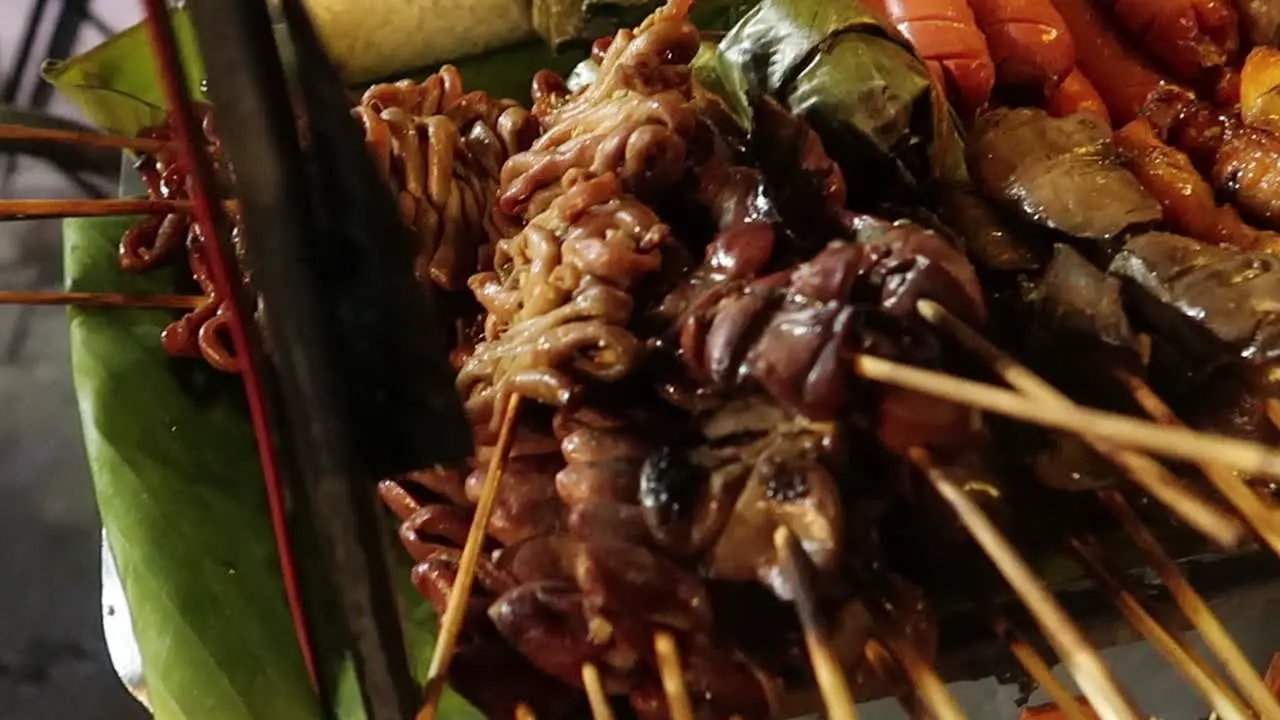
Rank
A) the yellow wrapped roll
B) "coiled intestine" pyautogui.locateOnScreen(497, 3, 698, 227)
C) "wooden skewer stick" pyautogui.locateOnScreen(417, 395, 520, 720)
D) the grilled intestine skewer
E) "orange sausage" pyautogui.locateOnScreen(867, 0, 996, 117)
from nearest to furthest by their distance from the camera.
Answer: "wooden skewer stick" pyautogui.locateOnScreen(417, 395, 520, 720) < "coiled intestine" pyautogui.locateOnScreen(497, 3, 698, 227) < the grilled intestine skewer < "orange sausage" pyautogui.locateOnScreen(867, 0, 996, 117) < the yellow wrapped roll

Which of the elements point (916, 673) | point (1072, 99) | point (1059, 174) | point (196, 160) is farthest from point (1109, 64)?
point (196, 160)

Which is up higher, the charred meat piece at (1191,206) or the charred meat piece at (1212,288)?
the charred meat piece at (1212,288)

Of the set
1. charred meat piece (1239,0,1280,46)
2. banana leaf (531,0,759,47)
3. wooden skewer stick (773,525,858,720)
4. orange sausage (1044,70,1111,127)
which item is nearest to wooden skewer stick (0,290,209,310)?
banana leaf (531,0,759,47)

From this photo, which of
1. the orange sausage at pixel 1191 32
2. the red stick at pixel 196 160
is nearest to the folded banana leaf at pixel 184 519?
the red stick at pixel 196 160

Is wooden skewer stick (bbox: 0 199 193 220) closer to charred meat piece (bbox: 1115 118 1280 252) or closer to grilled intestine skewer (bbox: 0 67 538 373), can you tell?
grilled intestine skewer (bbox: 0 67 538 373)

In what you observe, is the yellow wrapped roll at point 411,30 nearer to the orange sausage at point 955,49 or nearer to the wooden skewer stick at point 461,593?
the orange sausage at point 955,49

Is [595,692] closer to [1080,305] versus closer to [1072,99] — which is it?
[1080,305]
